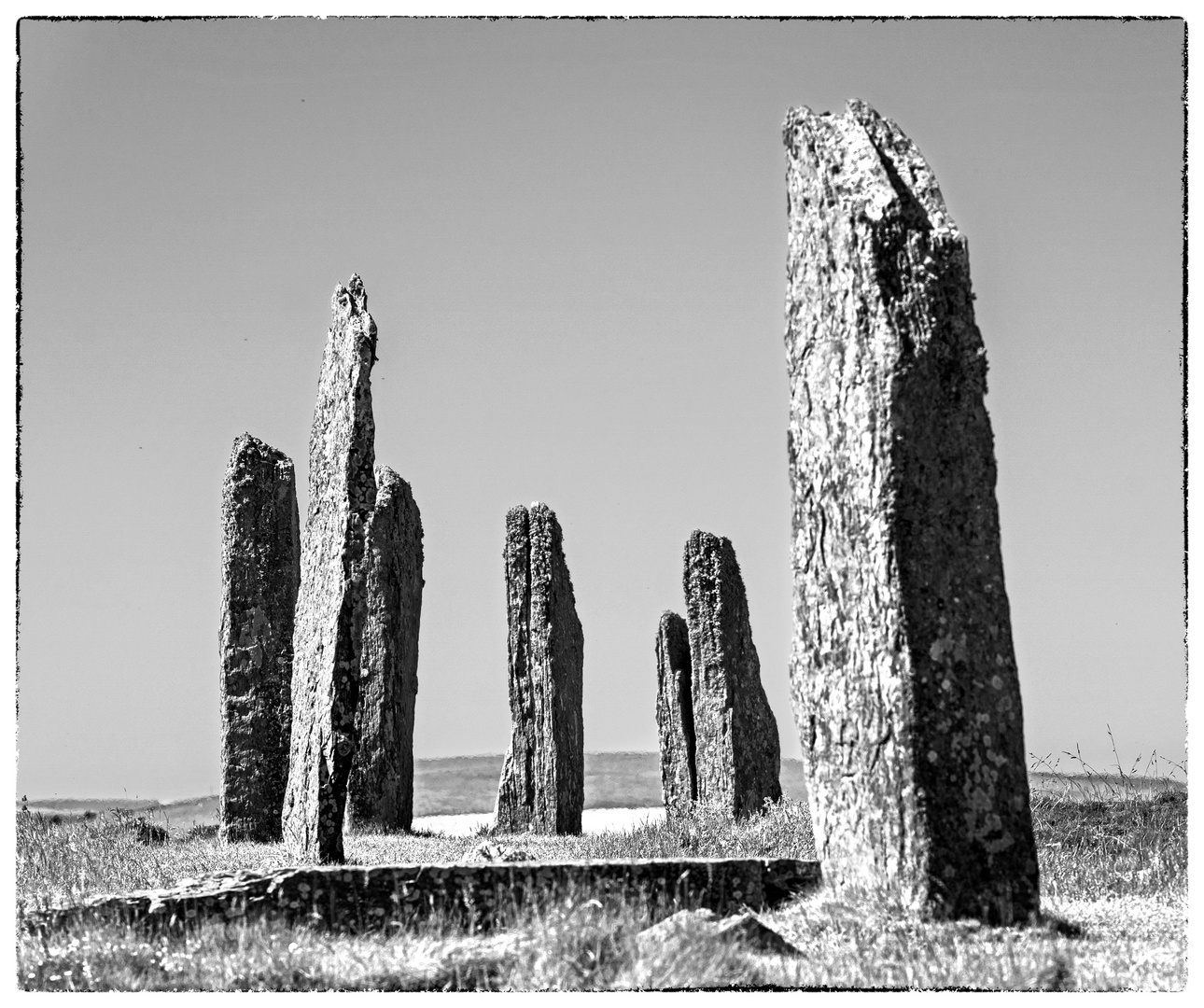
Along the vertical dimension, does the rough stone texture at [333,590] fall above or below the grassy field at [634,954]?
above

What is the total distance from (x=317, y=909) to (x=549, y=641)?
31.1ft

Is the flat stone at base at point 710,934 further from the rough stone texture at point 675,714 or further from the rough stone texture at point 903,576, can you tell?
the rough stone texture at point 675,714

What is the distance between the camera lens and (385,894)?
7098 mm

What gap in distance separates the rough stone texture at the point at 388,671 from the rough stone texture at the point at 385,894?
7880mm

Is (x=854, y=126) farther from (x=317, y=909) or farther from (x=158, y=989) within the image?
(x=158, y=989)

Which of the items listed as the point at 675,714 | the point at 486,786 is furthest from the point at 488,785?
the point at 675,714

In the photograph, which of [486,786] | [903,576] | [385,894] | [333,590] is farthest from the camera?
[486,786]

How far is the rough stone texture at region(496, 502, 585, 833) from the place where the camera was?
53.1 ft

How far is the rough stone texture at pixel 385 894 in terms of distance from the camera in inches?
272

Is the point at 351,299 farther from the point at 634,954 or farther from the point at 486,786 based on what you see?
the point at 486,786

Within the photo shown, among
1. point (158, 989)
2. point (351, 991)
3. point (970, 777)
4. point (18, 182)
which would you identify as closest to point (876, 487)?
point (970, 777)

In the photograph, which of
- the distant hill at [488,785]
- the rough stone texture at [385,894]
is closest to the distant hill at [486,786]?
the distant hill at [488,785]

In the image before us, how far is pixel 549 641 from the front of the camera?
648 inches

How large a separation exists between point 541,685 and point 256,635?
3.26 meters
